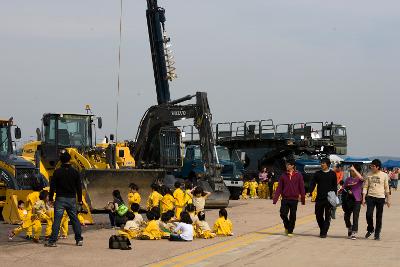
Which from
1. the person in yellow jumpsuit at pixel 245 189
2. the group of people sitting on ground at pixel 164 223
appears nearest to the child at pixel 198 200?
the group of people sitting on ground at pixel 164 223

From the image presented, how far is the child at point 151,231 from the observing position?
1530 centimetres

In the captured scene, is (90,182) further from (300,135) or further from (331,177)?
(300,135)

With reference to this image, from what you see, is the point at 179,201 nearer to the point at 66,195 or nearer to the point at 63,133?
the point at 66,195

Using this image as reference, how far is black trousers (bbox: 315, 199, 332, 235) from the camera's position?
16.1 metres

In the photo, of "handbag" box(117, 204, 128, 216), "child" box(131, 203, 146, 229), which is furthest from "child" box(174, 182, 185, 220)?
"child" box(131, 203, 146, 229)

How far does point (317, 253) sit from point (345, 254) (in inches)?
18.6

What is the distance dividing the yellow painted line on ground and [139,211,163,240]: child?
1.34 meters

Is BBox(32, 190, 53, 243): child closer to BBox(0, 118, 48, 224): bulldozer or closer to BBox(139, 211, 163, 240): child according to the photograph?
BBox(139, 211, 163, 240): child

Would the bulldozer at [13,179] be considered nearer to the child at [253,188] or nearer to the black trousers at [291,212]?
the black trousers at [291,212]

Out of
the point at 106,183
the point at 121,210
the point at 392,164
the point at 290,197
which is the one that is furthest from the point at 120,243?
the point at 392,164

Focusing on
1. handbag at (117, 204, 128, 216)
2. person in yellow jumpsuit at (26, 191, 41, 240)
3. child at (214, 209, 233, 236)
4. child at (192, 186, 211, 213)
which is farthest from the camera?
child at (192, 186, 211, 213)

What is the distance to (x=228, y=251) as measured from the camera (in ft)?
44.4

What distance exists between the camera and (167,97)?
4088cm

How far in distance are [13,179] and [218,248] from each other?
26.3 ft
